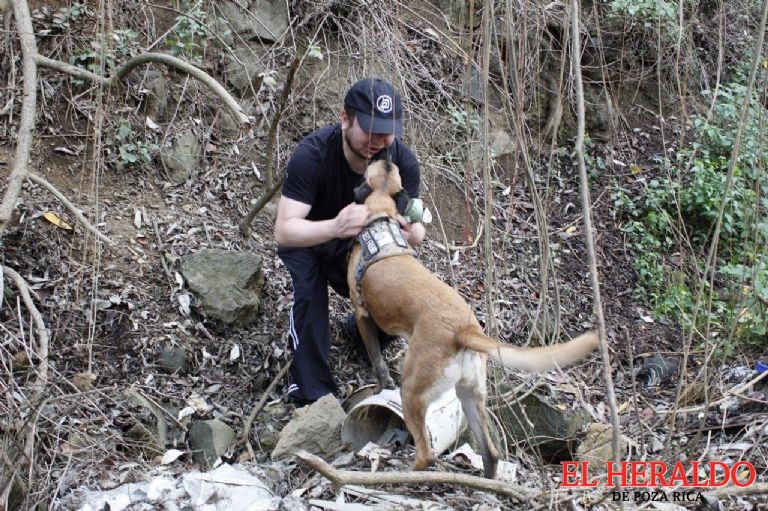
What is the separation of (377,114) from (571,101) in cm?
398

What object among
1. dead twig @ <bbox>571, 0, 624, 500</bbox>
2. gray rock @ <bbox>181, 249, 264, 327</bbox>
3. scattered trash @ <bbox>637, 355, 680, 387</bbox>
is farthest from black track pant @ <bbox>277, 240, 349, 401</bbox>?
scattered trash @ <bbox>637, 355, 680, 387</bbox>

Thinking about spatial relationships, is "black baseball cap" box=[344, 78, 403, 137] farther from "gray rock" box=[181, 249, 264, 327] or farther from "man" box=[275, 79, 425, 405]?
"gray rock" box=[181, 249, 264, 327]

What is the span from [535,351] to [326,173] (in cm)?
174

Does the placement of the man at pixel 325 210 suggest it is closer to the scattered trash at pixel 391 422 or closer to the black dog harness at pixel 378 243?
the black dog harness at pixel 378 243

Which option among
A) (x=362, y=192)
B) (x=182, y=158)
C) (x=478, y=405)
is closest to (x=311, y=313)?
(x=362, y=192)

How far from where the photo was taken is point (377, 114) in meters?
3.87

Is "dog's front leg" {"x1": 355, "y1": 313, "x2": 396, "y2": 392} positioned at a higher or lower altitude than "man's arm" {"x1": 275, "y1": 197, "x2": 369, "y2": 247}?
lower

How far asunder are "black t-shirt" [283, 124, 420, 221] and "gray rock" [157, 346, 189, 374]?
1.17 m

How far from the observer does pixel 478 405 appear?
11.6ft

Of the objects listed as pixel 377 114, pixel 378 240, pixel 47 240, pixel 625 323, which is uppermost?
pixel 377 114

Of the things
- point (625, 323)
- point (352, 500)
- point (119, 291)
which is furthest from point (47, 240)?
point (625, 323)

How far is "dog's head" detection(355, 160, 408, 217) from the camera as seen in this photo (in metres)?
4.02

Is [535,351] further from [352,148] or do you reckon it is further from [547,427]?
[352,148]

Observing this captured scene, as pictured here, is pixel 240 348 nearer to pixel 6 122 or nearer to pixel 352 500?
A: pixel 352 500
